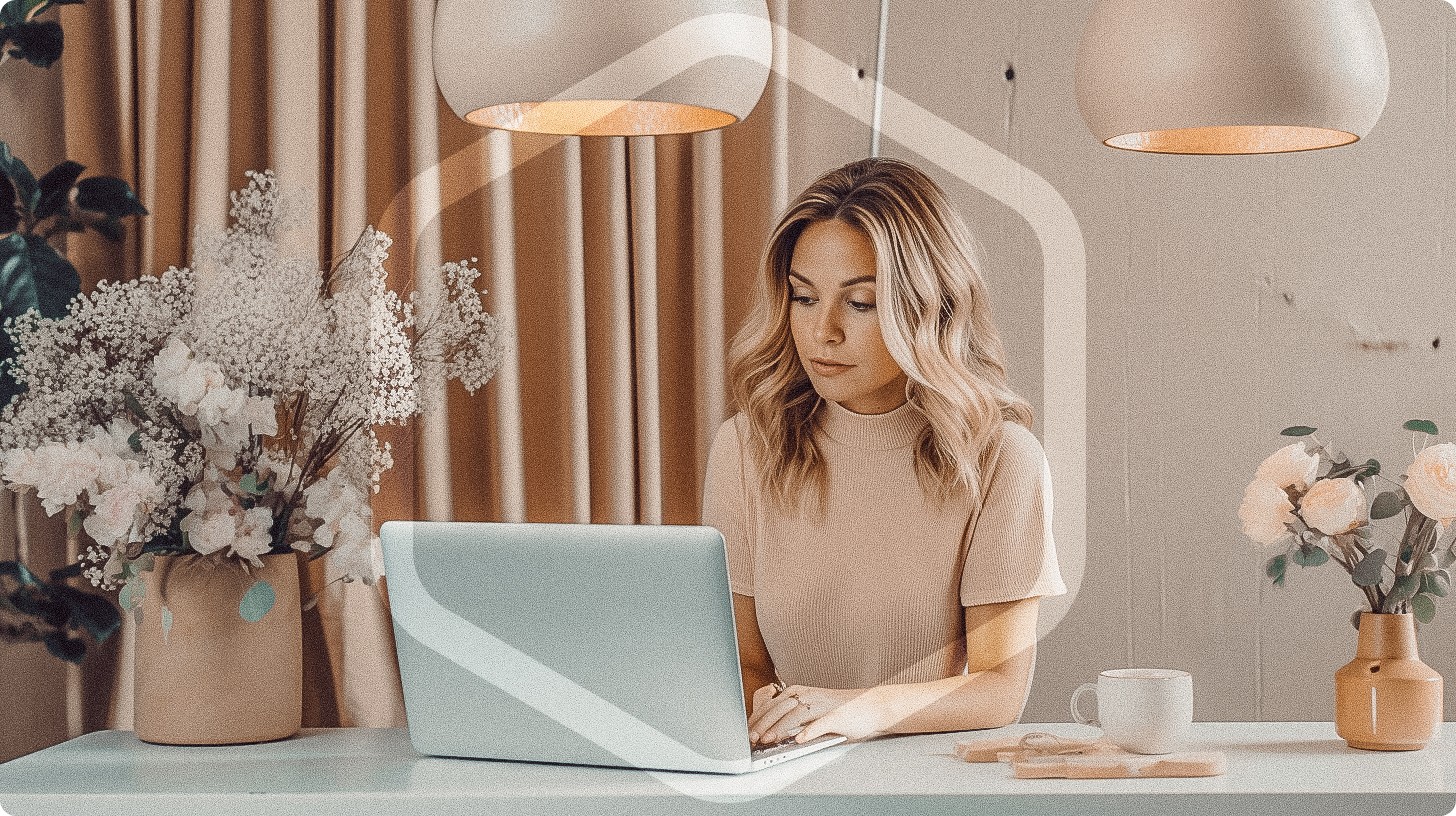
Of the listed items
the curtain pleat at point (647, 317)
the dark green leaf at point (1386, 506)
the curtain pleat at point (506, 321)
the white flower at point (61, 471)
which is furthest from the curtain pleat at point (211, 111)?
the dark green leaf at point (1386, 506)

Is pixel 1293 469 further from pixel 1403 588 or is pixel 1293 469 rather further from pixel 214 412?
pixel 214 412

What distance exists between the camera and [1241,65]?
1.14m

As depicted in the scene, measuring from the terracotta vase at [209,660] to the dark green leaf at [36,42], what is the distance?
80 centimetres

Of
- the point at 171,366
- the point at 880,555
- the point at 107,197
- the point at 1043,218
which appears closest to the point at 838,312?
the point at 880,555

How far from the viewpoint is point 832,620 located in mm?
1701

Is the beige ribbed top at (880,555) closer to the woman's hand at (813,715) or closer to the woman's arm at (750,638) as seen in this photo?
the woman's arm at (750,638)

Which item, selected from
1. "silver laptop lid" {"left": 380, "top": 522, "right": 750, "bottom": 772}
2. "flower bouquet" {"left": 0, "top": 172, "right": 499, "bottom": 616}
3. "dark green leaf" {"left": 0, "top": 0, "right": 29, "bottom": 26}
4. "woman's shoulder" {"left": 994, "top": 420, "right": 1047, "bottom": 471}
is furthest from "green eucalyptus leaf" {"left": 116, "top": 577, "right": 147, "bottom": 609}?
"woman's shoulder" {"left": 994, "top": 420, "right": 1047, "bottom": 471}

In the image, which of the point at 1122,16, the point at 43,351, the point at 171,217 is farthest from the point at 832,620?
the point at 171,217

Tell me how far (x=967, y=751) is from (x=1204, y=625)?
3.59ft

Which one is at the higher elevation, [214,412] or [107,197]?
[107,197]

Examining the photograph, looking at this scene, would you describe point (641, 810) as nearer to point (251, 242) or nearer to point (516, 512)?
point (251, 242)

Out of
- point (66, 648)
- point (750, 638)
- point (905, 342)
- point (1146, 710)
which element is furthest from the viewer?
point (66, 648)

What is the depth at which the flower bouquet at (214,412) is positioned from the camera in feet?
4.64

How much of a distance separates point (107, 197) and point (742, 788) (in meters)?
1.28
